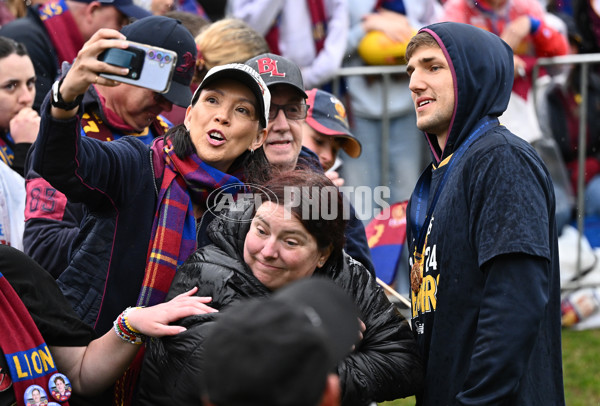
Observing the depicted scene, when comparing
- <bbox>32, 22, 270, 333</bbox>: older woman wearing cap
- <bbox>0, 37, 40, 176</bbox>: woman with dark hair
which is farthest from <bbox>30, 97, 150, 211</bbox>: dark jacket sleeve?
<bbox>0, 37, 40, 176</bbox>: woman with dark hair

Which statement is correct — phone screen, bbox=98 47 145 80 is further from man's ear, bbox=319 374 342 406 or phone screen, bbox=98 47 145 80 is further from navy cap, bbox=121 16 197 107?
man's ear, bbox=319 374 342 406

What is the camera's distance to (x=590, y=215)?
23.1 feet

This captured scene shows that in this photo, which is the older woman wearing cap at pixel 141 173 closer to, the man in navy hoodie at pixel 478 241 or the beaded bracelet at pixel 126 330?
the beaded bracelet at pixel 126 330

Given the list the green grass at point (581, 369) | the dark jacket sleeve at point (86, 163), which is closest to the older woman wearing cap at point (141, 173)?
the dark jacket sleeve at point (86, 163)

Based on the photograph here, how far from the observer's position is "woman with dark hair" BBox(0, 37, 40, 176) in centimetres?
434

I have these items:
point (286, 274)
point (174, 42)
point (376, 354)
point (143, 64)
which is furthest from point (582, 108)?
point (143, 64)

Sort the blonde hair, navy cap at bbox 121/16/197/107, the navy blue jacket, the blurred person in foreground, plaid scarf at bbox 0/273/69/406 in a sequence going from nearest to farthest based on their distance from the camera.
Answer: the blurred person in foreground → plaid scarf at bbox 0/273/69/406 → the navy blue jacket → navy cap at bbox 121/16/197/107 → the blonde hair

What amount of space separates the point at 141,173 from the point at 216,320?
2.22ft

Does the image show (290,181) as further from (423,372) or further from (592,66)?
(592,66)

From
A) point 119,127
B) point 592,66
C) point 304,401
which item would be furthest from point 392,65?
point 304,401

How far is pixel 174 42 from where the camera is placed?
412cm

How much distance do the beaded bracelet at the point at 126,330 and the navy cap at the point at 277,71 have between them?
1305mm

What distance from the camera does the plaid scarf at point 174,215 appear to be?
317cm

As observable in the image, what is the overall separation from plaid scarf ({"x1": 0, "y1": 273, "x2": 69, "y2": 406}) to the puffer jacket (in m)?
0.35
